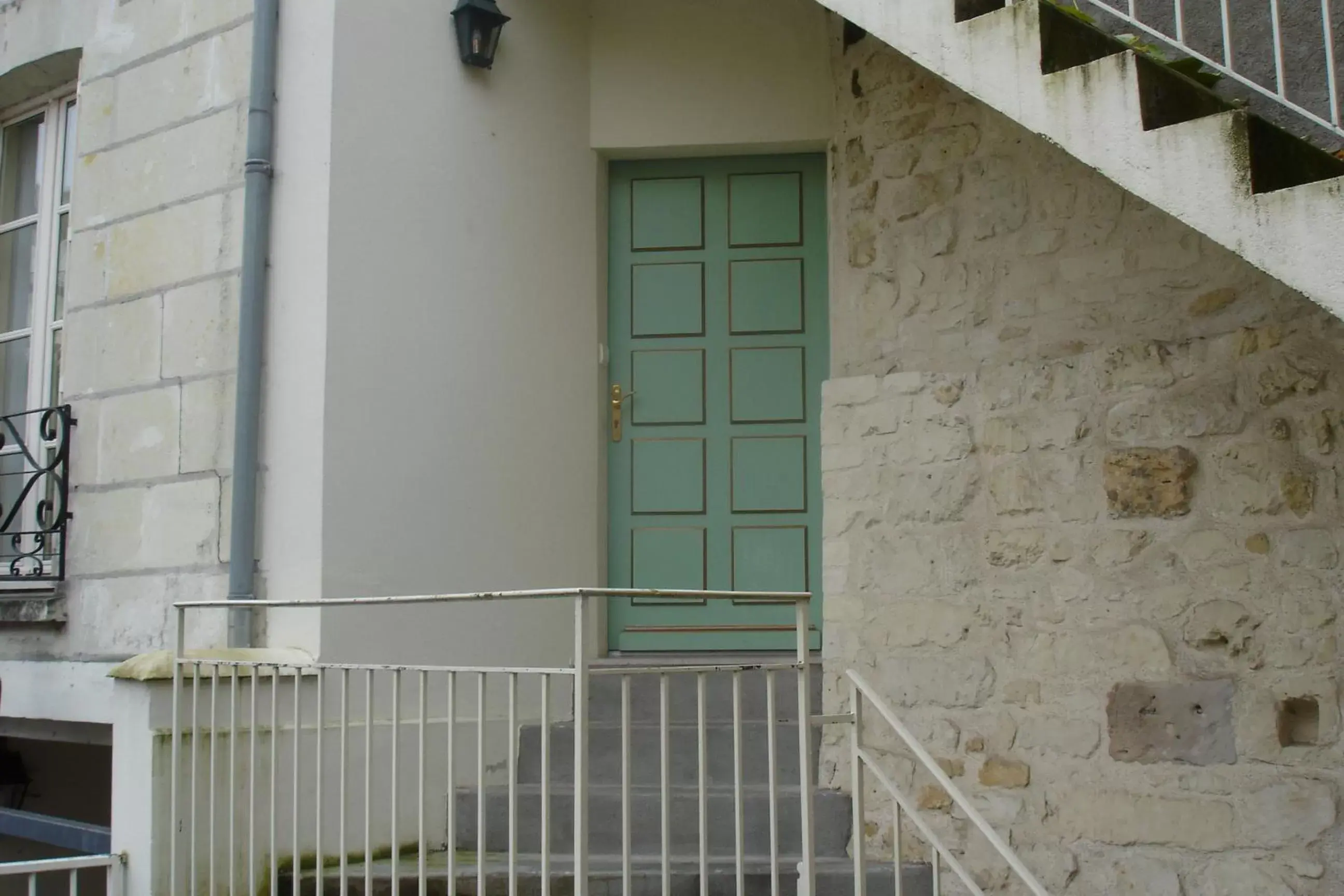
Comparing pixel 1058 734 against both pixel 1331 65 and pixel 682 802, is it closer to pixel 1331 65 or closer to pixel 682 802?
pixel 682 802

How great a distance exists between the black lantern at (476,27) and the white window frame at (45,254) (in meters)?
1.81

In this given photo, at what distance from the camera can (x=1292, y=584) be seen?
3.68m

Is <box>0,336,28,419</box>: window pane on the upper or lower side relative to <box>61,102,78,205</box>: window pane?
lower

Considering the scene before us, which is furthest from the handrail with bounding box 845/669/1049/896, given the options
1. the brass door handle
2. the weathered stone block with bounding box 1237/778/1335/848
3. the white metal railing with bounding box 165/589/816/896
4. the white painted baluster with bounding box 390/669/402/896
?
the brass door handle

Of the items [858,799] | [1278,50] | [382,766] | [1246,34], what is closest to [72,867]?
[382,766]

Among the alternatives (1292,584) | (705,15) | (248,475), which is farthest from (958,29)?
(248,475)

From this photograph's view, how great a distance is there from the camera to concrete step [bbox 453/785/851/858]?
167 inches

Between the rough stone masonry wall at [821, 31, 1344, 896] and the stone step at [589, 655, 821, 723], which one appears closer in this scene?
the rough stone masonry wall at [821, 31, 1344, 896]

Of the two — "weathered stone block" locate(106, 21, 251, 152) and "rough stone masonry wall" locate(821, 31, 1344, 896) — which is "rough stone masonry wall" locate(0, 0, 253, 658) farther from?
"rough stone masonry wall" locate(821, 31, 1344, 896)

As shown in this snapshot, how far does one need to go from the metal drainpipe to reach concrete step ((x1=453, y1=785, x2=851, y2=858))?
1051 millimetres

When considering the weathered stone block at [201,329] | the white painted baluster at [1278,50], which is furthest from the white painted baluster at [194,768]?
the white painted baluster at [1278,50]

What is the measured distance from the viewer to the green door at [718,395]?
533cm

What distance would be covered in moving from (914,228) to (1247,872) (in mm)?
2182

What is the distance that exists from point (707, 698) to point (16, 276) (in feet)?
11.4
